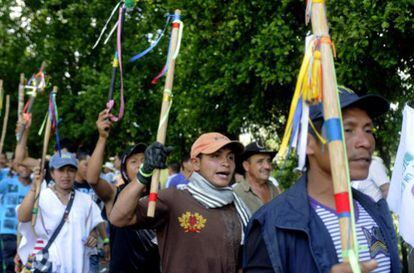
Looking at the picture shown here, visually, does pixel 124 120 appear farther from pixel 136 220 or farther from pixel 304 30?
pixel 136 220

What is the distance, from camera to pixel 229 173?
5.09 metres

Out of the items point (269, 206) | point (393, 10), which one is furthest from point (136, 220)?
point (393, 10)

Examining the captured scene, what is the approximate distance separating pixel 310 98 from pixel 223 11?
8.24 meters

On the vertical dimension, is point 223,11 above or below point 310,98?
above

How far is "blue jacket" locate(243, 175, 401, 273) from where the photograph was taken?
→ 9.05ft

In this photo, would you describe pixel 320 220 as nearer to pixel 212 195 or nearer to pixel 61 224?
pixel 212 195

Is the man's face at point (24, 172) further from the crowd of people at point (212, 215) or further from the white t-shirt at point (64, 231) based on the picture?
the white t-shirt at point (64, 231)

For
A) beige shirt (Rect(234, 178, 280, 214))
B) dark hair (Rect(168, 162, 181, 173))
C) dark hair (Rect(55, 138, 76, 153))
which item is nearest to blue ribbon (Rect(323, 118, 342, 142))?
beige shirt (Rect(234, 178, 280, 214))

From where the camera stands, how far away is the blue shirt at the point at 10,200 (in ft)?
33.2

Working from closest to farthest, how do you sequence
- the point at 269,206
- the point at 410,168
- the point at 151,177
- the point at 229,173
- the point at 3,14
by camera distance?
the point at 269,206 < the point at 151,177 < the point at 410,168 < the point at 229,173 < the point at 3,14

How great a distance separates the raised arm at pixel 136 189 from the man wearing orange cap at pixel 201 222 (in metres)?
0.02

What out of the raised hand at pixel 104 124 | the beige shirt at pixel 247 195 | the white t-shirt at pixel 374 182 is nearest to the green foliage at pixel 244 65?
the white t-shirt at pixel 374 182

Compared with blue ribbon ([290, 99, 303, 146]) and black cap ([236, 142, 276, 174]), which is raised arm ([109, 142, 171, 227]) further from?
black cap ([236, 142, 276, 174])

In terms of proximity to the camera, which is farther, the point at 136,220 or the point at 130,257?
the point at 130,257
